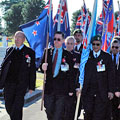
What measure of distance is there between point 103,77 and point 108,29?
2.92 m

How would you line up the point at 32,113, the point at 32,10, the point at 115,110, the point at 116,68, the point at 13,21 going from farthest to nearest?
the point at 13,21, the point at 32,10, the point at 32,113, the point at 115,110, the point at 116,68

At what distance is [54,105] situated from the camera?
5.68 metres

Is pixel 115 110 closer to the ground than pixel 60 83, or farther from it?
closer to the ground

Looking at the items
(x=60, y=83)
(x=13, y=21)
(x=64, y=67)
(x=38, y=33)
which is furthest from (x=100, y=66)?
(x=13, y=21)

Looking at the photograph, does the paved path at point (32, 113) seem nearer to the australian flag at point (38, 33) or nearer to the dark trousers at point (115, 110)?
the australian flag at point (38, 33)

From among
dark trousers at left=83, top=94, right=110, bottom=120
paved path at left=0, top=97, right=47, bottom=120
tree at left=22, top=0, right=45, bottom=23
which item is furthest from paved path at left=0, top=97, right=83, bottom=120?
tree at left=22, top=0, right=45, bottom=23

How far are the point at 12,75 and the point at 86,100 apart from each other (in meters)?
1.53

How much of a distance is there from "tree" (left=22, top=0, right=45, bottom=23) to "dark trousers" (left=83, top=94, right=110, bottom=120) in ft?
248

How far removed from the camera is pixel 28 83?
19.7 feet

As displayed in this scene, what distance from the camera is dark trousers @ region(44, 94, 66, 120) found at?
5.63 m

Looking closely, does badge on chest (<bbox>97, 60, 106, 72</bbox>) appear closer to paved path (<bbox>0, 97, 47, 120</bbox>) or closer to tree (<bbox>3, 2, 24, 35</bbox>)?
paved path (<bbox>0, 97, 47, 120</bbox>)

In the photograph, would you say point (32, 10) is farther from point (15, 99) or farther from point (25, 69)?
point (15, 99)

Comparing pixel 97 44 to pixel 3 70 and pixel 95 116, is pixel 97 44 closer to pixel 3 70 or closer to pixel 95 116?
pixel 95 116

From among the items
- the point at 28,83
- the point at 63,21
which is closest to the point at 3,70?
the point at 28,83
